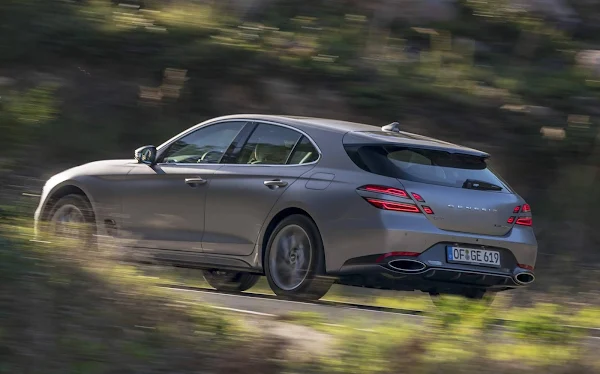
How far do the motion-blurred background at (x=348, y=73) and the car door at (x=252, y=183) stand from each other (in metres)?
4.20

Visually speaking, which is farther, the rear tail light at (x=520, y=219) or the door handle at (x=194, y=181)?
the door handle at (x=194, y=181)

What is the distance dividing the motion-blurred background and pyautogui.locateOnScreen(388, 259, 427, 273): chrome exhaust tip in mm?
5033

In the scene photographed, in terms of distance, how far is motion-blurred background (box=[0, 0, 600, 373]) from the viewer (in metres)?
14.2

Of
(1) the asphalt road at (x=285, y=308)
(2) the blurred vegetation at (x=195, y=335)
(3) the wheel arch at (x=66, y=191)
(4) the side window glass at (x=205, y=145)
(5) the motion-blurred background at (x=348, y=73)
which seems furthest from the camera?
(5) the motion-blurred background at (x=348, y=73)

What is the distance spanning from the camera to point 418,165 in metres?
8.58

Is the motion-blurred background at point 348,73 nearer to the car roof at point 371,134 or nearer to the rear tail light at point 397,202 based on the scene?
the car roof at point 371,134

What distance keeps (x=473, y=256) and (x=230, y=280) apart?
2622 millimetres

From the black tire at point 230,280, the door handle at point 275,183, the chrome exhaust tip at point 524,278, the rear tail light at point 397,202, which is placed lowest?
the black tire at point 230,280

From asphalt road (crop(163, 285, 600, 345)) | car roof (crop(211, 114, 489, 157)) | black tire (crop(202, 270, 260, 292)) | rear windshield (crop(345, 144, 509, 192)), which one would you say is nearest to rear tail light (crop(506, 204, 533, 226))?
rear windshield (crop(345, 144, 509, 192))

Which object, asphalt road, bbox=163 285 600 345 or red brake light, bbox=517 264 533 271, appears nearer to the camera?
asphalt road, bbox=163 285 600 345

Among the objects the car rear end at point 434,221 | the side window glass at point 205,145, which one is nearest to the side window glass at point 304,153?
the car rear end at point 434,221

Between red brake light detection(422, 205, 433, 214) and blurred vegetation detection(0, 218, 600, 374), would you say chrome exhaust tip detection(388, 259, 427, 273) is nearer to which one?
red brake light detection(422, 205, 433, 214)

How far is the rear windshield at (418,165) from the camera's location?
27.9 ft

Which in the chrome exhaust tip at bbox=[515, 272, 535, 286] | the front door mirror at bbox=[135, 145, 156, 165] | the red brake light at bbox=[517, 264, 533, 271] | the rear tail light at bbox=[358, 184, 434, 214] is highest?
the rear tail light at bbox=[358, 184, 434, 214]
